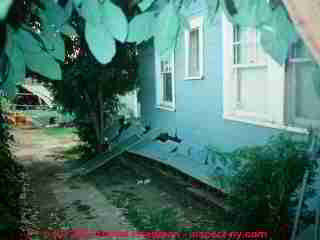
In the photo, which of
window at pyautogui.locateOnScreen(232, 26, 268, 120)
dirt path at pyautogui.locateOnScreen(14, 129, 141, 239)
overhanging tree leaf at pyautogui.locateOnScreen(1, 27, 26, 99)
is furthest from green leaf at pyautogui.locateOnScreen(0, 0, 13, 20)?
window at pyautogui.locateOnScreen(232, 26, 268, 120)

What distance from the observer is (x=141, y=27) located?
3.34 feet

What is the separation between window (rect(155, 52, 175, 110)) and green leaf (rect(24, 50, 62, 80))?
722 cm

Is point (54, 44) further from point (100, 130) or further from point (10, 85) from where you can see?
point (100, 130)

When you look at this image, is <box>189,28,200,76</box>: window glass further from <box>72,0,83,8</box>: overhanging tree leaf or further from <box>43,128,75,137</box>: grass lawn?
<box>43,128,75,137</box>: grass lawn

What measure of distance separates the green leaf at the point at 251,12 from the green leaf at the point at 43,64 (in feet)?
1.97

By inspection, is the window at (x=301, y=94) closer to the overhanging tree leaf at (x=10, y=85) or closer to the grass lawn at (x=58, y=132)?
the overhanging tree leaf at (x=10, y=85)

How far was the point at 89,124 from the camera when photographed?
32.1 feet

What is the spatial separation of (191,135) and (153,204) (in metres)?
2.04

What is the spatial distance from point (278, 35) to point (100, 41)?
58cm

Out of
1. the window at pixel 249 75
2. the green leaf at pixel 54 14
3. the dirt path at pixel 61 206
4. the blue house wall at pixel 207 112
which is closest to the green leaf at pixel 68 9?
the green leaf at pixel 54 14

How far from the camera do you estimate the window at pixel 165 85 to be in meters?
8.39

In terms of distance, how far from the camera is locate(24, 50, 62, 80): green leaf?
0.94 meters

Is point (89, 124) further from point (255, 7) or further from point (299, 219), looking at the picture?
point (255, 7)

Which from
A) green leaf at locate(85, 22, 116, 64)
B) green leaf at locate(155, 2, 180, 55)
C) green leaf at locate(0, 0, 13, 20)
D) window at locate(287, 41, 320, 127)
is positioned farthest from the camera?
window at locate(287, 41, 320, 127)
